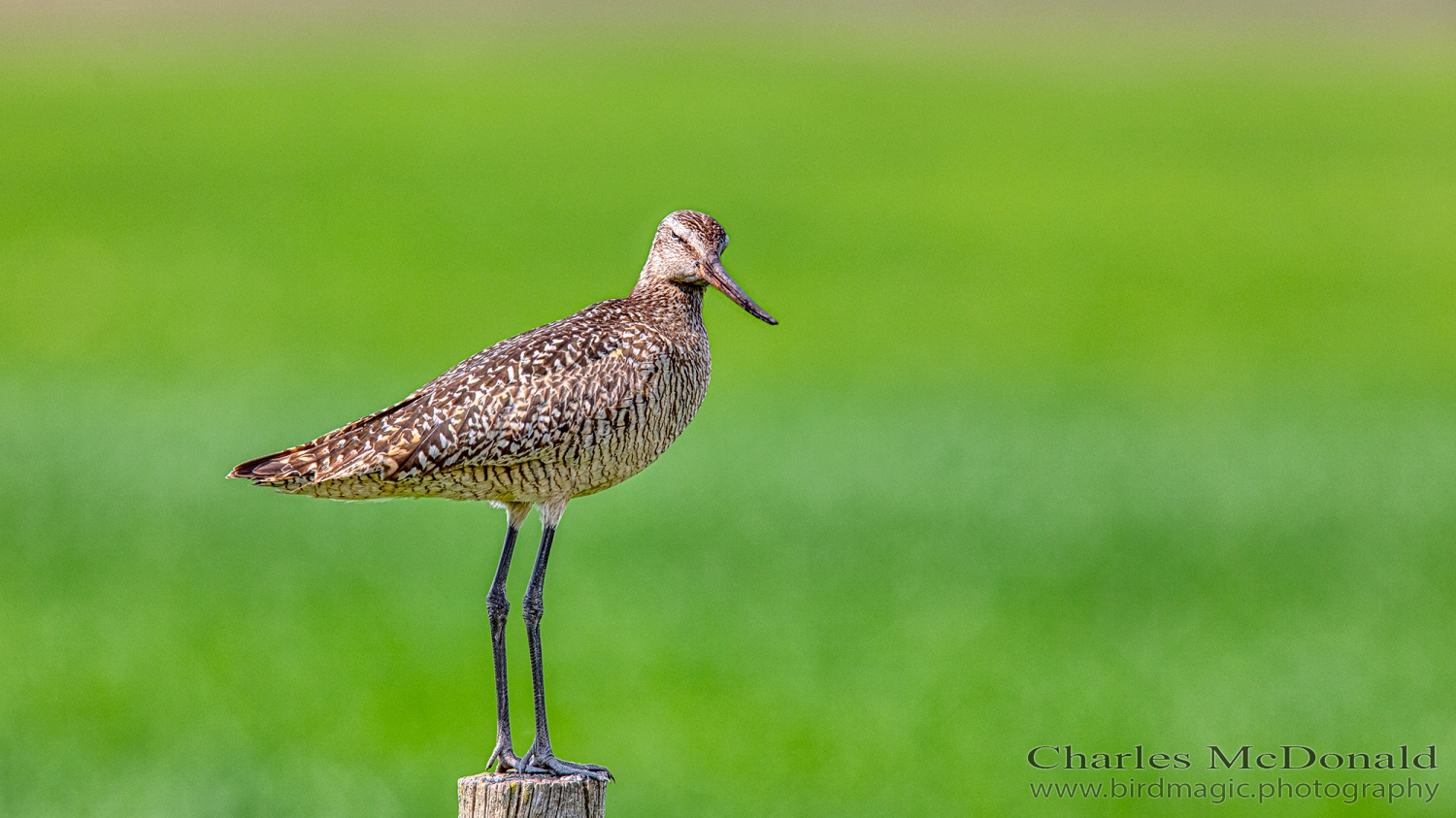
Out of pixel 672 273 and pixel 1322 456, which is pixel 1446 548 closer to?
pixel 1322 456

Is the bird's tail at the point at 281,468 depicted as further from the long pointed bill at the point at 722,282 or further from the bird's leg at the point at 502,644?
the long pointed bill at the point at 722,282

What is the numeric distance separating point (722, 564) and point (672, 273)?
Answer: 11346 mm

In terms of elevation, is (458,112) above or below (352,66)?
below

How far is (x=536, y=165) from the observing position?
47.7 m

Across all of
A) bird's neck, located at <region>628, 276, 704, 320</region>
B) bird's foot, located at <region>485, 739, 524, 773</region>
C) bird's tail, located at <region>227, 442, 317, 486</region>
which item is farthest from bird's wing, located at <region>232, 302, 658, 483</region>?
bird's foot, located at <region>485, 739, 524, 773</region>

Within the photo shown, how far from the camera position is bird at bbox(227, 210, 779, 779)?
5.72m

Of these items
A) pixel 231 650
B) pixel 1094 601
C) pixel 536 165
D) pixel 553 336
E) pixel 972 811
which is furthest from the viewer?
pixel 536 165

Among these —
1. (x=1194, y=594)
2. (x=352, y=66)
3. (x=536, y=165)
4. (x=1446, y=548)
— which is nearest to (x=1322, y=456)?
(x=1446, y=548)

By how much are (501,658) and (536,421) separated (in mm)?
842

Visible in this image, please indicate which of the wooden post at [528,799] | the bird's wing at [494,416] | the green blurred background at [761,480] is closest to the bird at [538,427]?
the bird's wing at [494,416]

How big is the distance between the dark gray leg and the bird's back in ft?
0.63

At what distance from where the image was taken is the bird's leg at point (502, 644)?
591 centimetres

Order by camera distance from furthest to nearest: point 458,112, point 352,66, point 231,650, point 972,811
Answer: point 352,66
point 458,112
point 231,650
point 972,811

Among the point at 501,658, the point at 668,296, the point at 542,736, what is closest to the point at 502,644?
the point at 501,658
